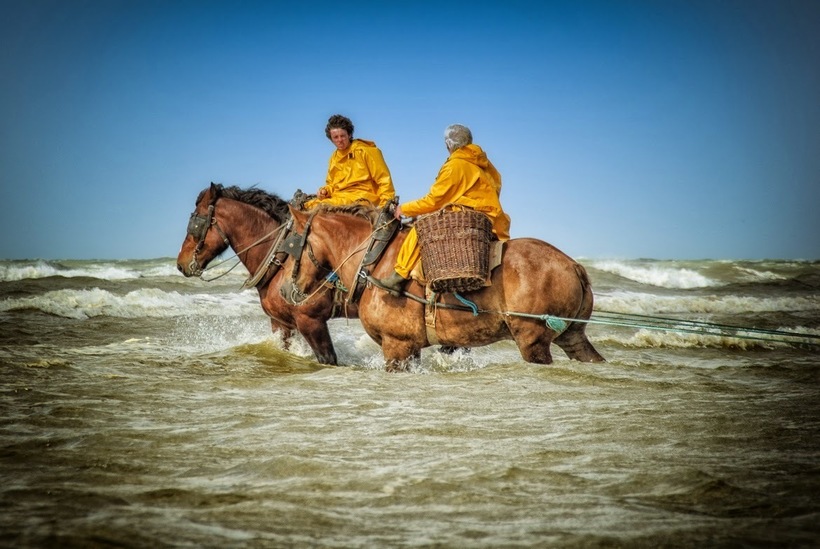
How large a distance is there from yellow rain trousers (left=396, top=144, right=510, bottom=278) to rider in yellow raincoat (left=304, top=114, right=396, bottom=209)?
6.69 ft

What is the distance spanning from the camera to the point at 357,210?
730 cm

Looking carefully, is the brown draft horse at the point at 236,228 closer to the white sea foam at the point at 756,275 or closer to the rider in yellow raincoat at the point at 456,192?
the rider in yellow raincoat at the point at 456,192

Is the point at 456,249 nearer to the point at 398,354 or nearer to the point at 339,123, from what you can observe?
the point at 398,354

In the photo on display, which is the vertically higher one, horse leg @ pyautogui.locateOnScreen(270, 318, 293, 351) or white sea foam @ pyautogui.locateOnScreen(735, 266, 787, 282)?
white sea foam @ pyautogui.locateOnScreen(735, 266, 787, 282)

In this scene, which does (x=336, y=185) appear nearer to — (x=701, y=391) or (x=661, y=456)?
(x=701, y=391)

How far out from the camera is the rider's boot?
621 centimetres

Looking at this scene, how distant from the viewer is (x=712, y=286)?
1085 inches

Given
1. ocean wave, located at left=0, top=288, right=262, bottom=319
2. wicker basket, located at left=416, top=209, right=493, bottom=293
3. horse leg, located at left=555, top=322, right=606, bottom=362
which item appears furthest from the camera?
ocean wave, located at left=0, top=288, right=262, bottom=319

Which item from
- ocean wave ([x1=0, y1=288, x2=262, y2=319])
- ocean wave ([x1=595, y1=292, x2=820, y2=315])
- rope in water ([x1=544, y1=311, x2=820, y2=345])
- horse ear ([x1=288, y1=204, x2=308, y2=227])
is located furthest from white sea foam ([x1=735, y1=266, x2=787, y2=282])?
horse ear ([x1=288, y1=204, x2=308, y2=227])

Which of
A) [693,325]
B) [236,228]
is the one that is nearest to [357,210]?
[236,228]

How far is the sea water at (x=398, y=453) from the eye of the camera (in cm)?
247

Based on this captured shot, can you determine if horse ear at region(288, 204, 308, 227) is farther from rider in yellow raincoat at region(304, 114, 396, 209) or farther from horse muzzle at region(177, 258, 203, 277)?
horse muzzle at region(177, 258, 203, 277)

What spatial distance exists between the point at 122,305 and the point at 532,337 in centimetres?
1150

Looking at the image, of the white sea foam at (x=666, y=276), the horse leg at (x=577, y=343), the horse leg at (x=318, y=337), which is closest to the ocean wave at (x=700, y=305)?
the white sea foam at (x=666, y=276)
